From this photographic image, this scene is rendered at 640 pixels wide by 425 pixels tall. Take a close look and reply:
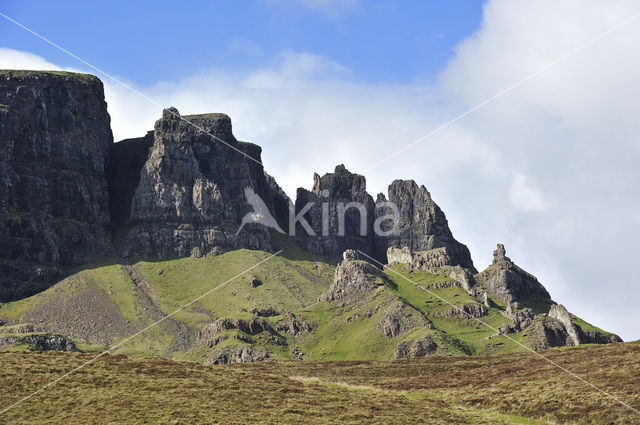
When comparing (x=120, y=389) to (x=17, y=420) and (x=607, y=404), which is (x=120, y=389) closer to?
(x=17, y=420)

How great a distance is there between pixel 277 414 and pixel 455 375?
55.3 metres

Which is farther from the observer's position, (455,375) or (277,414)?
(455,375)

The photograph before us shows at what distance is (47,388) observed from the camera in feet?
264

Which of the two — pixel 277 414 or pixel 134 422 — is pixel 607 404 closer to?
pixel 277 414

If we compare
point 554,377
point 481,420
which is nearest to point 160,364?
point 481,420

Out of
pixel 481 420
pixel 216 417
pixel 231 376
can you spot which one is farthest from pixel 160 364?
pixel 481 420

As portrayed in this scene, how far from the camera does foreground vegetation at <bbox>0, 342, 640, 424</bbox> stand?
7356 centimetres

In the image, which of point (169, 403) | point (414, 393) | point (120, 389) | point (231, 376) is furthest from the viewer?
point (414, 393)

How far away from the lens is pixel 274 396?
8231 cm

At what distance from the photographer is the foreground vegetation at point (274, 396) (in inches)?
2896

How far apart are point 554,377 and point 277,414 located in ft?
A: 144

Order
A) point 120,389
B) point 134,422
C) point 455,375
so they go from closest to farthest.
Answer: point 134,422, point 120,389, point 455,375

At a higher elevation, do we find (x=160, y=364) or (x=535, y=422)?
(x=160, y=364)

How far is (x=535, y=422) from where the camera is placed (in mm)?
78750
